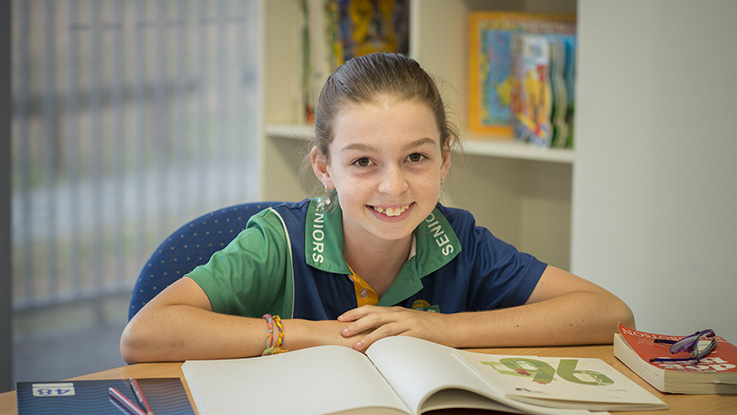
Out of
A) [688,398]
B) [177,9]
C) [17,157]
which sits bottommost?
[688,398]

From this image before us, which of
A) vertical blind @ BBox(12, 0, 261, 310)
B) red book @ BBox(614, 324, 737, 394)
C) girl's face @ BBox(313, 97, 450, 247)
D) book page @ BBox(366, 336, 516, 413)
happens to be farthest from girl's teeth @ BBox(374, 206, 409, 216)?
vertical blind @ BBox(12, 0, 261, 310)

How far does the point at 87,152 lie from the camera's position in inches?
84.4

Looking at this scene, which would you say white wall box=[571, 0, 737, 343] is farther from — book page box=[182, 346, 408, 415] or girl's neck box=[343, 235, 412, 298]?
book page box=[182, 346, 408, 415]

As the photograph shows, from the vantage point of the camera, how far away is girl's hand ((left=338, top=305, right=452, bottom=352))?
0.95m

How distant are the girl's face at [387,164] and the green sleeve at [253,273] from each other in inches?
5.1

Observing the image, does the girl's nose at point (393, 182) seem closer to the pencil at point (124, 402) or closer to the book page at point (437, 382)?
the book page at point (437, 382)

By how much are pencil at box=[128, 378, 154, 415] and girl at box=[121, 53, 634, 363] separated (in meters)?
0.11

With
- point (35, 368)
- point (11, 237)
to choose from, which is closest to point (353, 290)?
point (11, 237)

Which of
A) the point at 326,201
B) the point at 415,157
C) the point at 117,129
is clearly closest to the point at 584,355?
the point at 415,157

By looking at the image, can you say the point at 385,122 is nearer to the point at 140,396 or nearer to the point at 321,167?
the point at 321,167

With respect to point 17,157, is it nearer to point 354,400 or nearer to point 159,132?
point 159,132

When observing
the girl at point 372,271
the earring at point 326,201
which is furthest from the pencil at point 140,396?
the earring at point 326,201

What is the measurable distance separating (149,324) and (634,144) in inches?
36.8

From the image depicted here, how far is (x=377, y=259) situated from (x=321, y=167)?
0.18 meters
